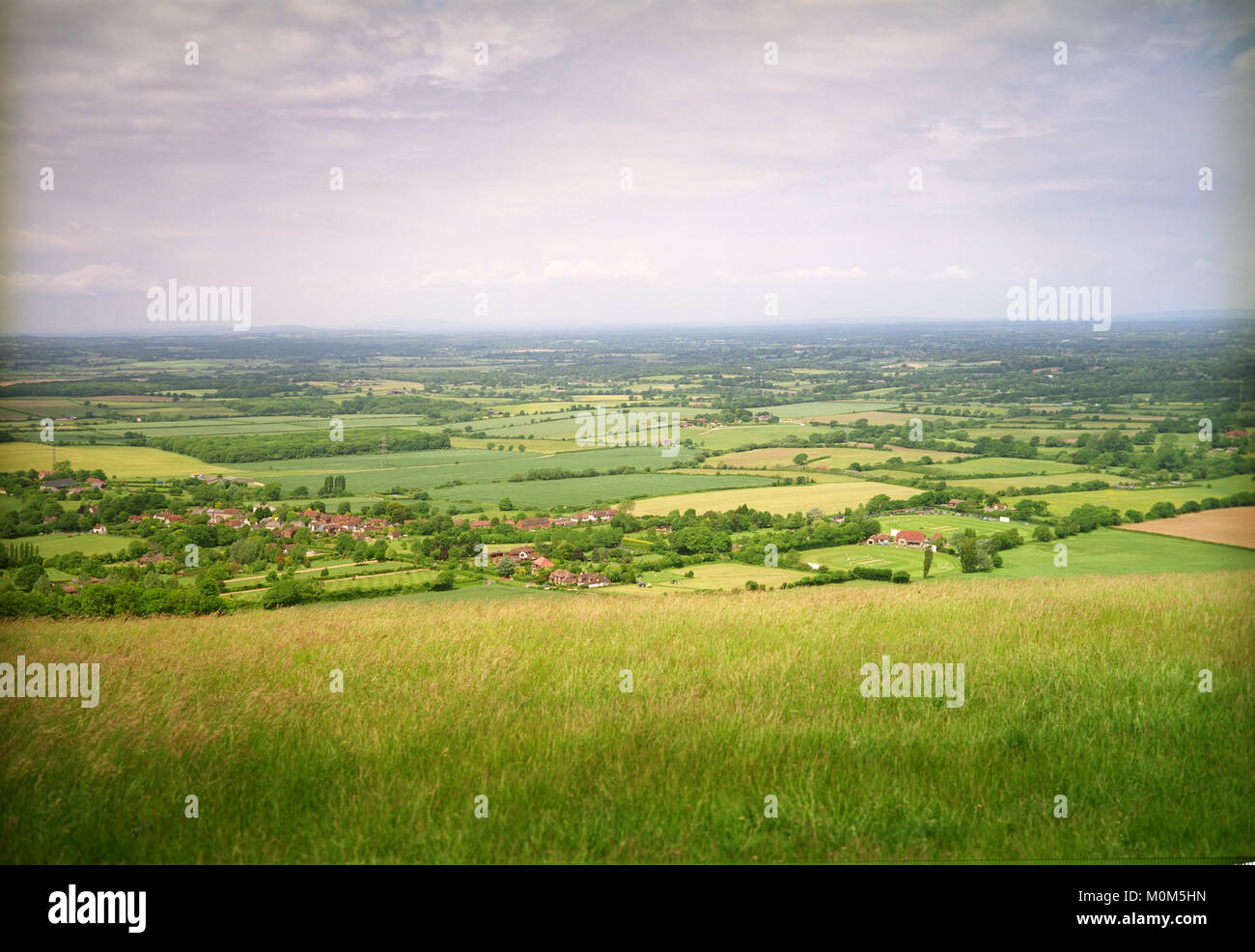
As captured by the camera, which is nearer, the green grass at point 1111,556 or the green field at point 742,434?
the green grass at point 1111,556

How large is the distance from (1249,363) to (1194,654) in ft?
6.87

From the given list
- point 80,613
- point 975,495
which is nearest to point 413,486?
point 80,613

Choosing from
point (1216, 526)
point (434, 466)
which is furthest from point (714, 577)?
point (434, 466)

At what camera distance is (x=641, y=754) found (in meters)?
2.99

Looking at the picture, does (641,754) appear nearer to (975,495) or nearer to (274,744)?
(274,744)
